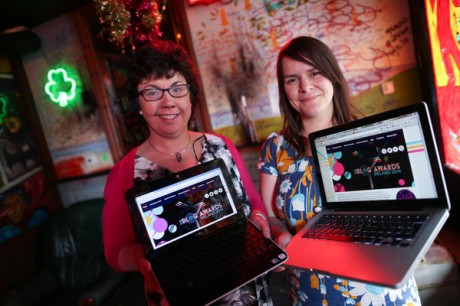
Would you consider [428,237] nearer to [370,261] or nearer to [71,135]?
[370,261]

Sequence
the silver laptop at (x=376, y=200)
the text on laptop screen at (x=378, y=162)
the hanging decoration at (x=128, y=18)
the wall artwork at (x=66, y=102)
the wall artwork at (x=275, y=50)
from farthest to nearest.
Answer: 1. the wall artwork at (x=66, y=102)
2. the wall artwork at (x=275, y=50)
3. the hanging decoration at (x=128, y=18)
4. the text on laptop screen at (x=378, y=162)
5. the silver laptop at (x=376, y=200)

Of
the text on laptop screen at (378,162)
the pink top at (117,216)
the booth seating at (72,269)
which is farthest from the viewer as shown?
the booth seating at (72,269)

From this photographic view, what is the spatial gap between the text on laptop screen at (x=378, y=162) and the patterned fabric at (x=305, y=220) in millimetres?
87

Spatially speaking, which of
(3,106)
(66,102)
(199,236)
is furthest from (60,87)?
(199,236)

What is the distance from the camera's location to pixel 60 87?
10.8ft

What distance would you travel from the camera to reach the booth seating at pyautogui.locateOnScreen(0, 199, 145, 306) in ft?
8.14

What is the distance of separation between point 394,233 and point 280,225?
1.40 ft

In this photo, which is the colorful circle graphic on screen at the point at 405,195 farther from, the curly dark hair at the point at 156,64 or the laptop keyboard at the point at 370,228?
the curly dark hair at the point at 156,64

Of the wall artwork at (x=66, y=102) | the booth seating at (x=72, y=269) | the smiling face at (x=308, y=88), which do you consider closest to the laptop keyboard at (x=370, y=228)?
the smiling face at (x=308, y=88)

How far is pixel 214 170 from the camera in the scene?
1062 mm

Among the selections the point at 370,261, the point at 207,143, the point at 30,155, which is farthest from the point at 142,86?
the point at 30,155

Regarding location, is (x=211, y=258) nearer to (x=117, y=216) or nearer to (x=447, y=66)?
(x=117, y=216)

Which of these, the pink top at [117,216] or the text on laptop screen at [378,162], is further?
the pink top at [117,216]

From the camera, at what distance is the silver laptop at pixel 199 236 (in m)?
0.80
